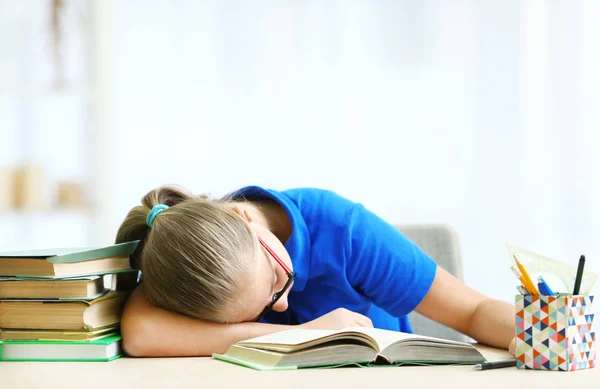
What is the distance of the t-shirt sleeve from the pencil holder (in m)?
0.37

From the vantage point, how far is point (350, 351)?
35.6 inches

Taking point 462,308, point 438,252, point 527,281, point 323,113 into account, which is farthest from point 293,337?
point 323,113

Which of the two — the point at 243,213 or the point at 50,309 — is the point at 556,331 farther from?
the point at 50,309

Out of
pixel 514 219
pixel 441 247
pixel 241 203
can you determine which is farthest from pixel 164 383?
pixel 514 219

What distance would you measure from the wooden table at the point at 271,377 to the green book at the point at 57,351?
0.16 ft

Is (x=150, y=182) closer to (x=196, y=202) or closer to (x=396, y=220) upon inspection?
(x=396, y=220)

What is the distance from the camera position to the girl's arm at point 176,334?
106cm

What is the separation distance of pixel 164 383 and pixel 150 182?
199 cm

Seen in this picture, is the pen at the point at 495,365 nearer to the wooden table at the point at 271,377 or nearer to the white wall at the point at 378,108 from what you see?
the wooden table at the point at 271,377

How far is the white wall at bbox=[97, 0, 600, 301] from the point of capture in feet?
8.80

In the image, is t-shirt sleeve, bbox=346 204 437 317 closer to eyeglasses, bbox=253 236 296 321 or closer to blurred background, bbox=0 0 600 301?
eyeglasses, bbox=253 236 296 321

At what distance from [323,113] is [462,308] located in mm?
1622

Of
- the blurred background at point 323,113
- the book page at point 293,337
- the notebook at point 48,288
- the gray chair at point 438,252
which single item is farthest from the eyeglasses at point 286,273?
the blurred background at point 323,113

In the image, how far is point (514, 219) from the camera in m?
2.69
